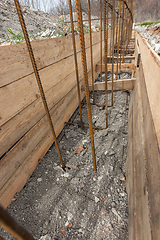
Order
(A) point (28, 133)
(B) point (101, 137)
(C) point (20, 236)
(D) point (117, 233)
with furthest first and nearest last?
(B) point (101, 137)
(A) point (28, 133)
(D) point (117, 233)
(C) point (20, 236)

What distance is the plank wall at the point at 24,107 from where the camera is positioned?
1.27 m

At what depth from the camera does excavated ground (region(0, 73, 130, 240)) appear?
1.24 metres

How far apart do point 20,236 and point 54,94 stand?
6.32ft

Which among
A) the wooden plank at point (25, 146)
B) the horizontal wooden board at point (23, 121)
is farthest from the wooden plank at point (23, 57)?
the wooden plank at point (25, 146)

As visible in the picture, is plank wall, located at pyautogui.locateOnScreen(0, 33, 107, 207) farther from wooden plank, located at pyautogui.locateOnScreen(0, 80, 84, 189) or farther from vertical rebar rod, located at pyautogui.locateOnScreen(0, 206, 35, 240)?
vertical rebar rod, located at pyautogui.locateOnScreen(0, 206, 35, 240)

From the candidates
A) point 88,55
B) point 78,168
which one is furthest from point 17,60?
point 88,55

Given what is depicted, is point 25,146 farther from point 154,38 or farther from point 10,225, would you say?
point 154,38

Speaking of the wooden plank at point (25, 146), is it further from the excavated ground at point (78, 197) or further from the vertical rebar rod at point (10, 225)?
the vertical rebar rod at point (10, 225)

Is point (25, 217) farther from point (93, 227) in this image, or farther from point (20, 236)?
point (20, 236)

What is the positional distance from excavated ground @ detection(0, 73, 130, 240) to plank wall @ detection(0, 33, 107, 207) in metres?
0.18

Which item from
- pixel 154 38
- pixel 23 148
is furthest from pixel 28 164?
pixel 154 38

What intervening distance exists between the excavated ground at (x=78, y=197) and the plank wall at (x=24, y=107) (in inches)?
7.1

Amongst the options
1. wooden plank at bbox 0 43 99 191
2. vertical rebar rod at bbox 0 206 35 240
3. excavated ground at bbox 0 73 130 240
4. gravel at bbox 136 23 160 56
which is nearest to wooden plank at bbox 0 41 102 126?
wooden plank at bbox 0 43 99 191

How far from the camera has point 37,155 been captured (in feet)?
5.97
